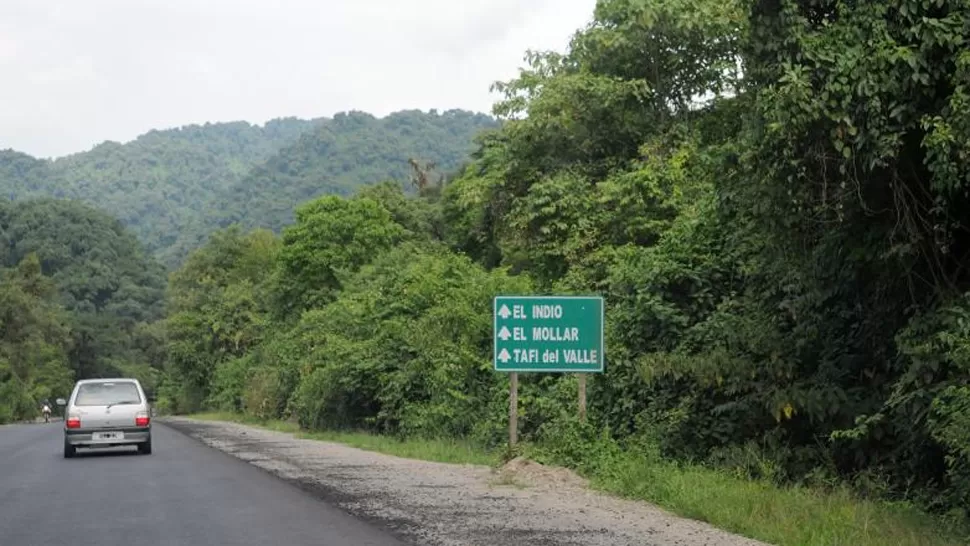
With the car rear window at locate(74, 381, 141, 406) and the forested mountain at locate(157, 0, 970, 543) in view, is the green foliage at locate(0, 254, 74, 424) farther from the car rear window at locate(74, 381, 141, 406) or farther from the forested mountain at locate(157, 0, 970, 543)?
the car rear window at locate(74, 381, 141, 406)

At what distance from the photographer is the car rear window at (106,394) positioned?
2327cm

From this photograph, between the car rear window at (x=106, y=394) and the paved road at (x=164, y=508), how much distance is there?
72.2 inches

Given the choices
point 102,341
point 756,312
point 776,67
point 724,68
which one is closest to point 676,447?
point 756,312

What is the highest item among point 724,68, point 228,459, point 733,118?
point 724,68

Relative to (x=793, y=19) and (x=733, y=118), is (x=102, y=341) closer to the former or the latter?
(x=733, y=118)

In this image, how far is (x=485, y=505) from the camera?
46.1 feet

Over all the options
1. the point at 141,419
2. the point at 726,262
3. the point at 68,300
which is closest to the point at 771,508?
the point at 726,262

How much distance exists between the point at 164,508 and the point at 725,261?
11.2 meters

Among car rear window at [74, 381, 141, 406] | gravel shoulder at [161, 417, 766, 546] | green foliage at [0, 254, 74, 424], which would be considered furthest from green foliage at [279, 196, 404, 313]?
green foliage at [0, 254, 74, 424]

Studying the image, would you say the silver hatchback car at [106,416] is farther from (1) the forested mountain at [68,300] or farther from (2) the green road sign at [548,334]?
(1) the forested mountain at [68,300]

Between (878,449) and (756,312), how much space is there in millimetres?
3581

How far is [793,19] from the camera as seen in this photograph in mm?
12867

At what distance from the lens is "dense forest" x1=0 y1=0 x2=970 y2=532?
481 inches

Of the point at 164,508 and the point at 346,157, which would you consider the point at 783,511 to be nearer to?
the point at 164,508
